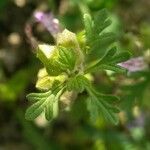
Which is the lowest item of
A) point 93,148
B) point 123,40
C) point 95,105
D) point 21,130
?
point 93,148

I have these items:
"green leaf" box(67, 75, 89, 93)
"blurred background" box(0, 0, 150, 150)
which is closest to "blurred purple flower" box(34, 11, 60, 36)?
"blurred background" box(0, 0, 150, 150)

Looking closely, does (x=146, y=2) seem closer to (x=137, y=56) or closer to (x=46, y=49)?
(x=137, y=56)

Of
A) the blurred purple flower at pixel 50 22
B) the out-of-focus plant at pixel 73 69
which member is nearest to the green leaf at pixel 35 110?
the out-of-focus plant at pixel 73 69

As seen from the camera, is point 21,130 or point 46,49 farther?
point 21,130

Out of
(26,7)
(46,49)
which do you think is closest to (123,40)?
(26,7)

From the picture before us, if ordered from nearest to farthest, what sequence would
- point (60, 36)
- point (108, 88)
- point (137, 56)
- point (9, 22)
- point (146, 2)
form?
point (60, 36), point (137, 56), point (108, 88), point (9, 22), point (146, 2)

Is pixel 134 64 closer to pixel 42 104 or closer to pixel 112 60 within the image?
pixel 112 60

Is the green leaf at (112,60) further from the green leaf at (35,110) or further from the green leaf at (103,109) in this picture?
the green leaf at (35,110)
